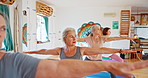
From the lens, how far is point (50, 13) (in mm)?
7547

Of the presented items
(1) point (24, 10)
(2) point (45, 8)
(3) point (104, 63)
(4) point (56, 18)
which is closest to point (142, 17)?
(4) point (56, 18)

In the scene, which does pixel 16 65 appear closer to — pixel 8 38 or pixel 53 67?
pixel 53 67

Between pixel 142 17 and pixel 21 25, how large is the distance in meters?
7.80

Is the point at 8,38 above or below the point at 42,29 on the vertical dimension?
below

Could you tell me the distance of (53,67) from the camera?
0.55 m

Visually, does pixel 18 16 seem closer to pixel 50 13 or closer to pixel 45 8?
pixel 45 8

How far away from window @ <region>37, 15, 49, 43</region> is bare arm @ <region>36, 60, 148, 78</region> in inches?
245

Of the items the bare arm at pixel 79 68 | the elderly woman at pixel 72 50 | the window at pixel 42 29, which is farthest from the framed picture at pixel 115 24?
the bare arm at pixel 79 68

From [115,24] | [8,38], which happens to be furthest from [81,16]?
[8,38]

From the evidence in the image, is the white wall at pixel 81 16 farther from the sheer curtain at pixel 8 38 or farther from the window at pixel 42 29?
the sheer curtain at pixel 8 38

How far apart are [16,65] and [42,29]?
6.63m

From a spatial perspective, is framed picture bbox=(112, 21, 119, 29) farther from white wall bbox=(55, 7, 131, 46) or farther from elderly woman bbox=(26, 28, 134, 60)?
elderly woman bbox=(26, 28, 134, 60)

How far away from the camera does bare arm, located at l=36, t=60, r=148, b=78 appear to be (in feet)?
1.67

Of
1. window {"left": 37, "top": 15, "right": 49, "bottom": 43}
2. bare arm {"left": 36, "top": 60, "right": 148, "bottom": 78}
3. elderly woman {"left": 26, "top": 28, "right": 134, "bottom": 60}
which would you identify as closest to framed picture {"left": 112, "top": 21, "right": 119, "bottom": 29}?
window {"left": 37, "top": 15, "right": 49, "bottom": 43}
